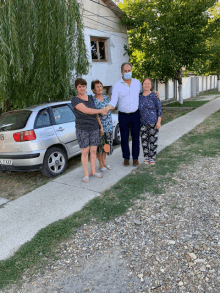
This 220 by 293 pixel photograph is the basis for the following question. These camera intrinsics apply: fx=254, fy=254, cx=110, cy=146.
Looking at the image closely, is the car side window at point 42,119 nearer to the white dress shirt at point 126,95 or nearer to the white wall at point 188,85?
the white dress shirt at point 126,95

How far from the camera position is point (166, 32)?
11797mm

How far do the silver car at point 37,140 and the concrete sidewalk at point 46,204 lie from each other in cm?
41

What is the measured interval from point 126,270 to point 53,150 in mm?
3063

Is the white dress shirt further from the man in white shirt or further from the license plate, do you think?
the license plate

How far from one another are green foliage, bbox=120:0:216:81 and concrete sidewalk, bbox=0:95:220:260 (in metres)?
8.42

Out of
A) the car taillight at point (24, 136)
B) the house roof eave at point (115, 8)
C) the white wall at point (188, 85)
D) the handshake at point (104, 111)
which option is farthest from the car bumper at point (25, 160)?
the white wall at point (188, 85)

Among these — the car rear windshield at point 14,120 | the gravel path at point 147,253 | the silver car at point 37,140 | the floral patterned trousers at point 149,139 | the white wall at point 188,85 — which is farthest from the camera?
the white wall at point 188,85

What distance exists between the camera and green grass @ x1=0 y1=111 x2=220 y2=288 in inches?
104

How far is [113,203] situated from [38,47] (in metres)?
3.63

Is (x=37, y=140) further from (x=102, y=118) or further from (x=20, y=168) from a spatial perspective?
(x=102, y=118)

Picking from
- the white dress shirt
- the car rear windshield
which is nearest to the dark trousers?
the white dress shirt

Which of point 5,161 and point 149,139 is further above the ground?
point 149,139

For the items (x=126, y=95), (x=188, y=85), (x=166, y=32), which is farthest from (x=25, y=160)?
(x=188, y=85)

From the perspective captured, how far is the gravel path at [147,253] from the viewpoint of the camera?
90.3 inches
